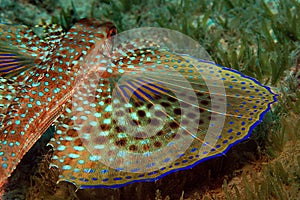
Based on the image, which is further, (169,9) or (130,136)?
(169,9)

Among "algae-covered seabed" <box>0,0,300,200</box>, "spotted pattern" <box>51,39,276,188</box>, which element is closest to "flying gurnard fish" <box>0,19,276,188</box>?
"spotted pattern" <box>51,39,276,188</box>

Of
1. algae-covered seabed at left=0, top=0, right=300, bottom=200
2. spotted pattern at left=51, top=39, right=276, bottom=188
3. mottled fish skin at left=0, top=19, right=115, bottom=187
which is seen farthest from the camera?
algae-covered seabed at left=0, top=0, right=300, bottom=200

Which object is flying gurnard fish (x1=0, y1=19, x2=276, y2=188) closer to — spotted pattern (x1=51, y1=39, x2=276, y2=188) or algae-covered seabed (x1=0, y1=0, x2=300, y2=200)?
spotted pattern (x1=51, y1=39, x2=276, y2=188)

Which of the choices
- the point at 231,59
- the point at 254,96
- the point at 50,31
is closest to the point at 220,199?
the point at 254,96

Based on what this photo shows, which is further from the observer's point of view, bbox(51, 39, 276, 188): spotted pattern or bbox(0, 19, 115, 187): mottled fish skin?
bbox(0, 19, 115, 187): mottled fish skin

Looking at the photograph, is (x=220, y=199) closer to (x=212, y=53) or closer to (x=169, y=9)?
(x=212, y=53)

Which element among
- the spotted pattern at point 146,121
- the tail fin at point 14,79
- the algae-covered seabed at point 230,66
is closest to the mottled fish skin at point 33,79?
the tail fin at point 14,79

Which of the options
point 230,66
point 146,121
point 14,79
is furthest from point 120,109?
point 230,66
